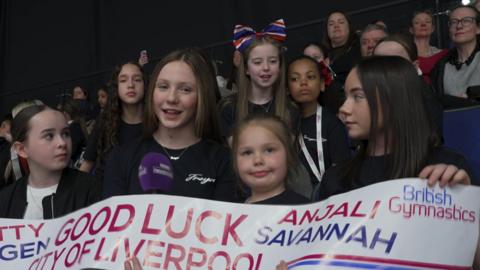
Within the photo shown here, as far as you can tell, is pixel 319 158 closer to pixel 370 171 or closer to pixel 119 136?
pixel 119 136

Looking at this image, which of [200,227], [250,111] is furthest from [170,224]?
[250,111]

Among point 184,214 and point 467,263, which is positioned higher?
point 184,214

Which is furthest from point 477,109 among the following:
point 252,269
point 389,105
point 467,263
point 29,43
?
point 29,43

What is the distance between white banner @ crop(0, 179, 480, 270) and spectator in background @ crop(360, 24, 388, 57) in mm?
3362

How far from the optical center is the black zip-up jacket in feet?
9.68

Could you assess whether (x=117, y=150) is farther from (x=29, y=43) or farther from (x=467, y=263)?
(x=29, y=43)

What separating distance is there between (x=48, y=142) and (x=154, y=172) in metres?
1.18

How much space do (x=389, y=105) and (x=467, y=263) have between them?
0.58 meters

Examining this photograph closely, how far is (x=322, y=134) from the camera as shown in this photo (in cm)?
392

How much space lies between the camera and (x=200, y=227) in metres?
2.25

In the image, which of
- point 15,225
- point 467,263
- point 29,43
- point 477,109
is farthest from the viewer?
point 29,43

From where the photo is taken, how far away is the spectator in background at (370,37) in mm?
5352

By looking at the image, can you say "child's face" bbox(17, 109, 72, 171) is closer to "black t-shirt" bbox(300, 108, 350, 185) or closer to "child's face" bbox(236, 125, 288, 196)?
"child's face" bbox(236, 125, 288, 196)

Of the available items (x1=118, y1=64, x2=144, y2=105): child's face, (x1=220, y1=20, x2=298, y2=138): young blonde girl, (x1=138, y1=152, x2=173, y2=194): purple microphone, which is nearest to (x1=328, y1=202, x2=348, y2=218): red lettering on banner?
(x1=138, y1=152, x2=173, y2=194): purple microphone
